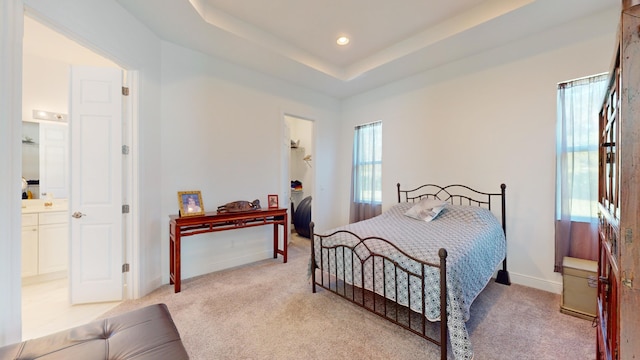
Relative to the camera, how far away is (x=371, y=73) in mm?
3777

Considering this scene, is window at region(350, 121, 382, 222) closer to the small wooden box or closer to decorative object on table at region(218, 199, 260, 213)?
decorative object on table at region(218, 199, 260, 213)

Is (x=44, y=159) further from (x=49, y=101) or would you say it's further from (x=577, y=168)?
(x=577, y=168)

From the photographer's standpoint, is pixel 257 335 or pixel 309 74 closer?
pixel 257 335

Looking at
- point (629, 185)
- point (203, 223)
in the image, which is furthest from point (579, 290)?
point (203, 223)

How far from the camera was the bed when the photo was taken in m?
1.66

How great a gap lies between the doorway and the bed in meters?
2.35

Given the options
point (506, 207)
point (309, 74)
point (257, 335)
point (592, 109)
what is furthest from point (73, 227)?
point (592, 109)

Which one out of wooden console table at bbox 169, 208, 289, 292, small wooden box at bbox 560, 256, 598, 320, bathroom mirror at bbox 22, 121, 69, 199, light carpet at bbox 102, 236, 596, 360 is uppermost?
bathroom mirror at bbox 22, 121, 69, 199

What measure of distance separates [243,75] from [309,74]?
3.23 feet

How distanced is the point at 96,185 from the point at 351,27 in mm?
3275

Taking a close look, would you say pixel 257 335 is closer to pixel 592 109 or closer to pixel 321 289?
pixel 321 289

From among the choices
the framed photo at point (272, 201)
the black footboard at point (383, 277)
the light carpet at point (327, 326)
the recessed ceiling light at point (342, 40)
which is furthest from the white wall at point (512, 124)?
the framed photo at point (272, 201)

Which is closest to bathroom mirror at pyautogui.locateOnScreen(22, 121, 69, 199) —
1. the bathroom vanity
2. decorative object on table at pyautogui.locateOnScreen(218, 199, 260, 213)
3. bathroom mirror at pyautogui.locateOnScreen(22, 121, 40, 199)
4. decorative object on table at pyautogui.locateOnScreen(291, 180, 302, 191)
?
bathroom mirror at pyautogui.locateOnScreen(22, 121, 40, 199)

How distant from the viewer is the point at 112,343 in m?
1.17
